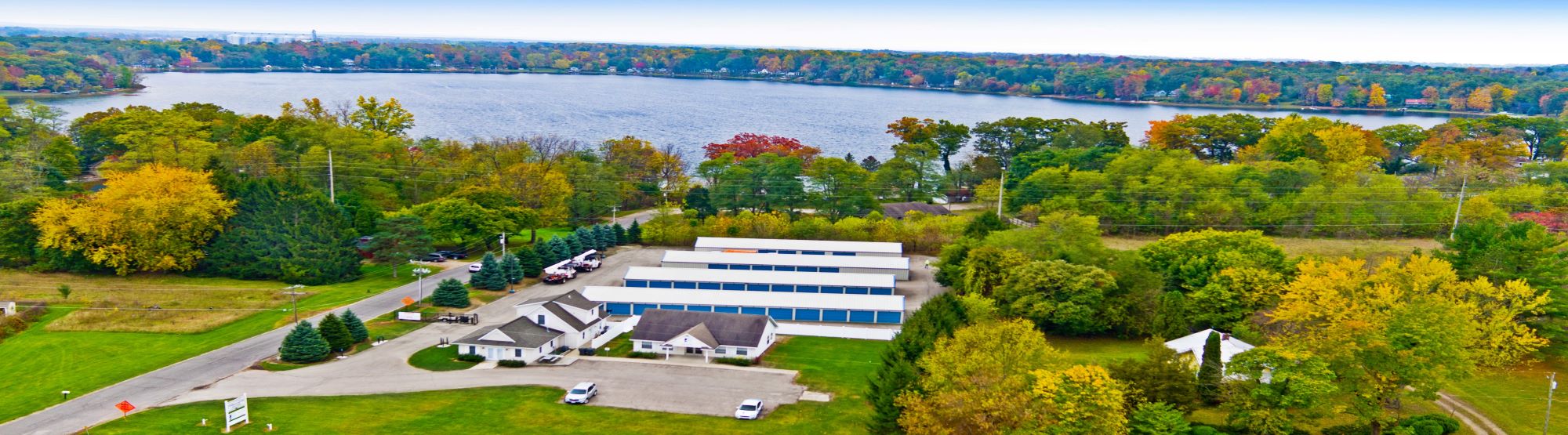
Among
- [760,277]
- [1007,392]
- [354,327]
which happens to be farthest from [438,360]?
[1007,392]

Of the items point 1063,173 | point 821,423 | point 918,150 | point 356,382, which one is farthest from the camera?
point 918,150

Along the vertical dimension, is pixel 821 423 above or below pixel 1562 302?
below

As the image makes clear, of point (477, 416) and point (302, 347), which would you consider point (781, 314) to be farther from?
point (302, 347)

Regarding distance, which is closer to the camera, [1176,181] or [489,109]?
[1176,181]

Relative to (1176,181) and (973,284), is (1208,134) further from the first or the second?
(973,284)

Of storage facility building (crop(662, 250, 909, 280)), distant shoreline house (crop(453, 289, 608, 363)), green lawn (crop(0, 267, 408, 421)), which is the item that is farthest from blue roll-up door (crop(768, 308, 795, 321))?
green lawn (crop(0, 267, 408, 421))

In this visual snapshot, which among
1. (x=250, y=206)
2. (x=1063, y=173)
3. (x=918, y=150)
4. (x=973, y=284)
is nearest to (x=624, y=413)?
(x=973, y=284)
